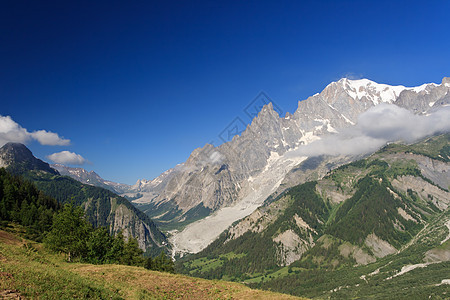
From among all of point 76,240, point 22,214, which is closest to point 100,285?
point 76,240

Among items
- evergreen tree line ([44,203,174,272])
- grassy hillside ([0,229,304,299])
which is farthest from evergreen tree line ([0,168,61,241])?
grassy hillside ([0,229,304,299])

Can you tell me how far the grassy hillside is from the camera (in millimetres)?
26156

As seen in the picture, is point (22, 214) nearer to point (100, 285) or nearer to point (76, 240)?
point (76, 240)

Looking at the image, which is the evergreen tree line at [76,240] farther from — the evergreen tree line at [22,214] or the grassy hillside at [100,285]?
the evergreen tree line at [22,214]

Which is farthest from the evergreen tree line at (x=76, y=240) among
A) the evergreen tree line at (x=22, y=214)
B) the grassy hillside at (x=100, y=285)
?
the evergreen tree line at (x=22, y=214)

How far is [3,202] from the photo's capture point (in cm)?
11156

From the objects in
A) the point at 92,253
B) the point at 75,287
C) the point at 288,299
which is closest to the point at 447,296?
the point at 288,299

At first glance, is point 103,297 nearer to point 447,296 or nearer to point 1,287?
point 1,287

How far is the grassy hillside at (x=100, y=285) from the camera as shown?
26.2m

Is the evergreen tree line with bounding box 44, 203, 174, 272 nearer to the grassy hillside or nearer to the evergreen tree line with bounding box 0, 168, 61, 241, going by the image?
the grassy hillside

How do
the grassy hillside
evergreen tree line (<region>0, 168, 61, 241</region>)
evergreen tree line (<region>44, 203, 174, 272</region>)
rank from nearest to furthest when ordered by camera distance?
the grassy hillside, evergreen tree line (<region>44, 203, 174, 272</region>), evergreen tree line (<region>0, 168, 61, 241</region>)

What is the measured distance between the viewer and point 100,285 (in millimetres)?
35938

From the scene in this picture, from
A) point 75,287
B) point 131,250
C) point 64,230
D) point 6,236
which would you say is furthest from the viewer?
point 131,250

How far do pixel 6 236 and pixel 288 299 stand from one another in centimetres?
7711
